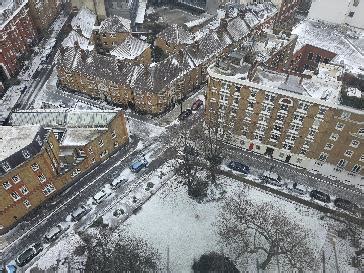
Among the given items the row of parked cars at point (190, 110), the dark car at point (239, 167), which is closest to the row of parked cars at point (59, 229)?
the row of parked cars at point (190, 110)

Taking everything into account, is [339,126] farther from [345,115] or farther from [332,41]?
[332,41]

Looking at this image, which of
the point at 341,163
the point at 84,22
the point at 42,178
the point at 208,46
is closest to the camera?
the point at 42,178

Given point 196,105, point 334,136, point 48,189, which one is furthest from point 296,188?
point 48,189

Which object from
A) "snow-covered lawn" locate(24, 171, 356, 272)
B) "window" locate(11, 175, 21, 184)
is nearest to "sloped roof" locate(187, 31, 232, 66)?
"snow-covered lawn" locate(24, 171, 356, 272)

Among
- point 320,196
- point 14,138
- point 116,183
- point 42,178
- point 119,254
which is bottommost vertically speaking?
point 119,254

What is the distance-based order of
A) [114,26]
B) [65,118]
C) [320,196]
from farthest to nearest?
1. [114,26]
2. [65,118]
3. [320,196]

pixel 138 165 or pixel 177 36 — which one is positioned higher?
pixel 177 36

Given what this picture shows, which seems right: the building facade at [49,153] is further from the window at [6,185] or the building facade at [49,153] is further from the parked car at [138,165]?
the parked car at [138,165]
